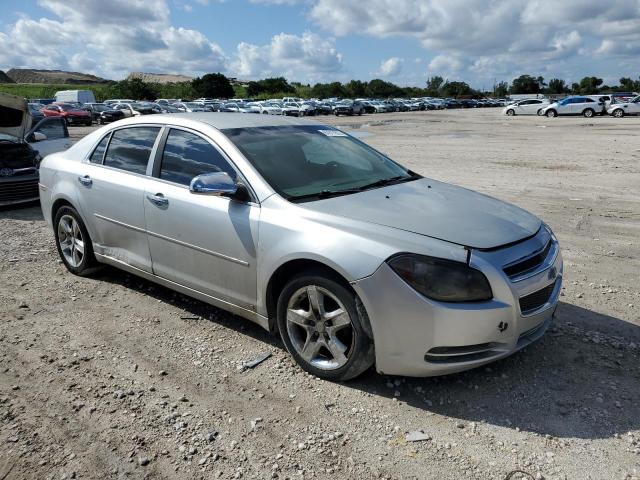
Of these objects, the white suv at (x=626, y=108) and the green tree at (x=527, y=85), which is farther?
the green tree at (x=527, y=85)

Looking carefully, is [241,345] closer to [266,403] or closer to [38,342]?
[266,403]

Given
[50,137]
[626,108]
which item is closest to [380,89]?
[626,108]

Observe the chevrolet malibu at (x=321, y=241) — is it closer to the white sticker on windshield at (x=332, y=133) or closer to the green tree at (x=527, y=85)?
the white sticker on windshield at (x=332, y=133)

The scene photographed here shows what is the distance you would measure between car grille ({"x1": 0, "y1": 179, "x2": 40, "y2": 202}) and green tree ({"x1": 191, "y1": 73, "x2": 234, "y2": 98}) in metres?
100

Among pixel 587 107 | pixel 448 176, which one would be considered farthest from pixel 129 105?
pixel 448 176

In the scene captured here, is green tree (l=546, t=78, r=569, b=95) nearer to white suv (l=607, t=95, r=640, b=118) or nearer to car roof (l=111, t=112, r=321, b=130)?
white suv (l=607, t=95, r=640, b=118)

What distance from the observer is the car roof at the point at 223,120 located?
4348mm

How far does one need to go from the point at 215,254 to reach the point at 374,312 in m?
1.32

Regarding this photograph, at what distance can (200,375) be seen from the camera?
3.61 meters

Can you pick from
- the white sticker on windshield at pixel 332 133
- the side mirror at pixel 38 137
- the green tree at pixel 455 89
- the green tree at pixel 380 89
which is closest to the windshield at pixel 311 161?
the white sticker on windshield at pixel 332 133

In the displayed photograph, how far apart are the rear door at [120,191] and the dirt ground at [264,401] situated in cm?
50

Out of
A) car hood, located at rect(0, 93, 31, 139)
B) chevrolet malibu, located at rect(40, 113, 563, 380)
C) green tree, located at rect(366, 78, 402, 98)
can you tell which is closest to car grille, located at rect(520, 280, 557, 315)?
chevrolet malibu, located at rect(40, 113, 563, 380)

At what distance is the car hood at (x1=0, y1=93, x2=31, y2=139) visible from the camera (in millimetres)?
8289

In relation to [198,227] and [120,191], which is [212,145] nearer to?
[198,227]
